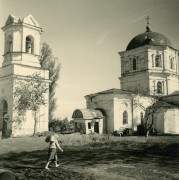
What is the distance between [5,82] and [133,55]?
558 inches

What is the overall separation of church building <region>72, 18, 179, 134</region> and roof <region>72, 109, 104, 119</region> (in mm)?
84

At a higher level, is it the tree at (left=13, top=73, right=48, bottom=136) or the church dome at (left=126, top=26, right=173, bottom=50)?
the church dome at (left=126, top=26, right=173, bottom=50)

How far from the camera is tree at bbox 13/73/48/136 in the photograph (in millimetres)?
18031

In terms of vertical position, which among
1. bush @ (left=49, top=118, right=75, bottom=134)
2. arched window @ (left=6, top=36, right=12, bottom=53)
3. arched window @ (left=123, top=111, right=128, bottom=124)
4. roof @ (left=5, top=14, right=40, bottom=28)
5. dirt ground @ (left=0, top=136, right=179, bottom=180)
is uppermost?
roof @ (left=5, top=14, right=40, bottom=28)

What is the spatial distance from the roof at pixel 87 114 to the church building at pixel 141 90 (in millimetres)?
84

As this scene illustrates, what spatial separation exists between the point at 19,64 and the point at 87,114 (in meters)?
6.91

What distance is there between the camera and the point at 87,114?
2198cm

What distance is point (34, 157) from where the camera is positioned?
35.7 ft

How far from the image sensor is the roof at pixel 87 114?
2185cm

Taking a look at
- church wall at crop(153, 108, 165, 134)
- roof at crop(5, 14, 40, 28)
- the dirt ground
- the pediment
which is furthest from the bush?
the dirt ground

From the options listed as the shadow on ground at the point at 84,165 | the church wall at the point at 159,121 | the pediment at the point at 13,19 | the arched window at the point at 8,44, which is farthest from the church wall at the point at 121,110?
the shadow on ground at the point at 84,165

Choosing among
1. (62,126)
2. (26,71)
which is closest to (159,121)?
(62,126)

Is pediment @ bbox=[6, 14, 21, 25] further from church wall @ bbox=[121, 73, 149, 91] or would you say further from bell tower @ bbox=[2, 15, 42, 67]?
church wall @ bbox=[121, 73, 149, 91]

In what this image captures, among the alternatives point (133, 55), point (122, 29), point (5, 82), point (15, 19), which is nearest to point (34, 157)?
point (122, 29)
